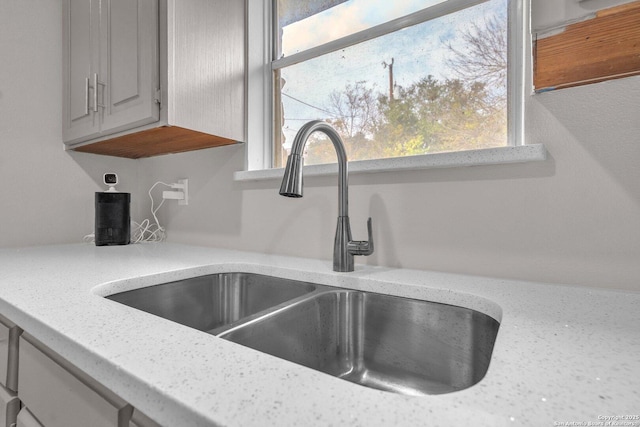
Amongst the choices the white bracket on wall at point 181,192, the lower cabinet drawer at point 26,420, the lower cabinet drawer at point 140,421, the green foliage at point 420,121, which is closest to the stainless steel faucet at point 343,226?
the green foliage at point 420,121

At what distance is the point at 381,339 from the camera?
0.74m

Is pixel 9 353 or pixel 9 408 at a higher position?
pixel 9 353

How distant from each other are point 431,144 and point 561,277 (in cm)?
49

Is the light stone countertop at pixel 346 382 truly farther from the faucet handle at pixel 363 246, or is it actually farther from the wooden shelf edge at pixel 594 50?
the wooden shelf edge at pixel 594 50

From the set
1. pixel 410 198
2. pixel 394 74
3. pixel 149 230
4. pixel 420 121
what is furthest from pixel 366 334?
pixel 149 230

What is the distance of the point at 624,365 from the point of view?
1.18 ft

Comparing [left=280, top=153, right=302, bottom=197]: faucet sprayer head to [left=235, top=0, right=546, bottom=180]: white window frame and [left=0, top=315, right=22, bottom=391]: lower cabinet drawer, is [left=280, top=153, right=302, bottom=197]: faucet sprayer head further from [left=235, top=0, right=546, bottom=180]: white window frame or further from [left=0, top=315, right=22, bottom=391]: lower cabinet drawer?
[left=0, top=315, right=22, bottom=391]: lower cabinet drawer

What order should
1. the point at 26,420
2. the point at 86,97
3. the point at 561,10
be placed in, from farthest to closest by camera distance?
the point at 86,97
the point at 26,420
the point at 561,10

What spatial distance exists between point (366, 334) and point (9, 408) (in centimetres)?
75

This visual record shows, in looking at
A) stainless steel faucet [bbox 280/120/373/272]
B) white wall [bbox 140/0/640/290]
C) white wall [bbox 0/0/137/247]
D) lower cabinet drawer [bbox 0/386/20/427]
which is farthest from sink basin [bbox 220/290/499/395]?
white wall [bbox 0/0/137/247]

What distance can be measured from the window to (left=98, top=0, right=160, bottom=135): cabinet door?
1.56 ft

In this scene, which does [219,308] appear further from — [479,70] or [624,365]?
[479,70]

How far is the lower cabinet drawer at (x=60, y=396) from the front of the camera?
419 millimetres

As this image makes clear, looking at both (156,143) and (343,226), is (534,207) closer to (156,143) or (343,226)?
(343,226)
